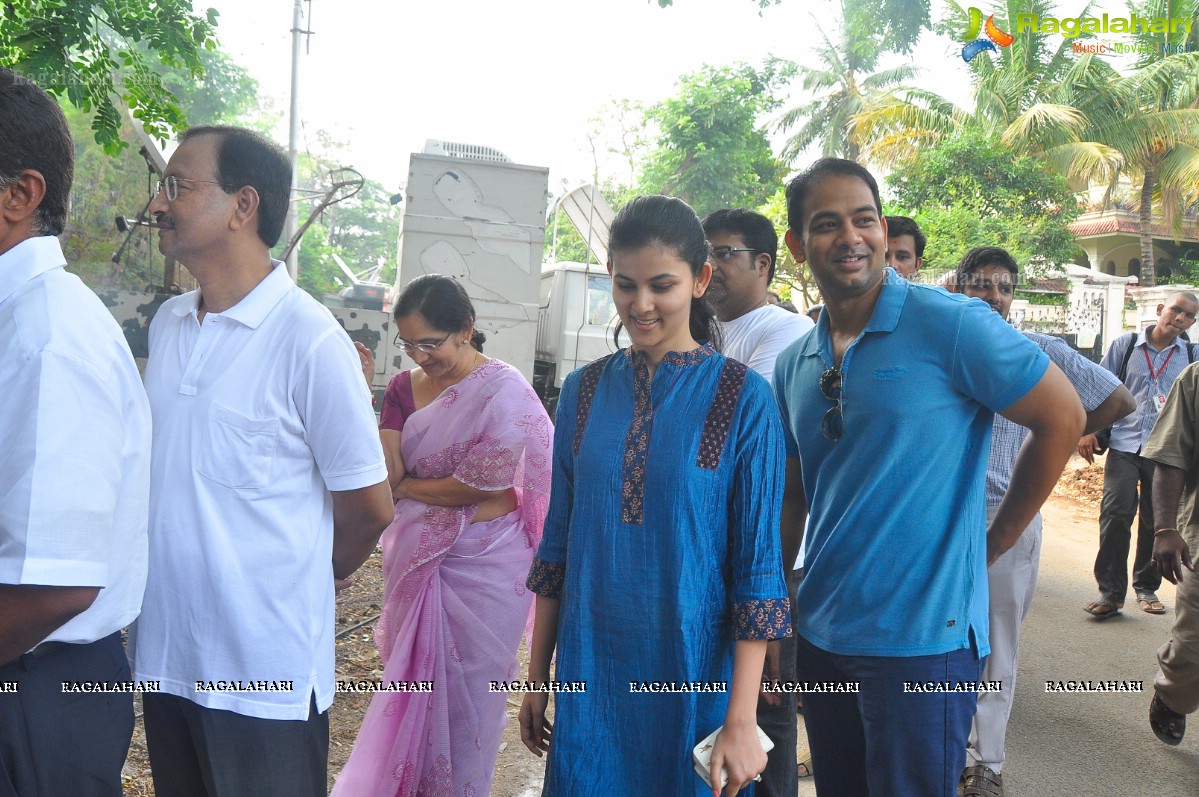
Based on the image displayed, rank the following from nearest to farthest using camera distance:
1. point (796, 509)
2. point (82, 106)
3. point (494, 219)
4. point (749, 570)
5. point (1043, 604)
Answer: point (749, 570) < point (796, 509) < point (82, 106) < point (1043, 604) < point (494, 219)

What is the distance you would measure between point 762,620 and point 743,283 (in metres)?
1.69

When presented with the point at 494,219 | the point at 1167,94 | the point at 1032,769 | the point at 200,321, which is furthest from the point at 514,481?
the point at 1167,94

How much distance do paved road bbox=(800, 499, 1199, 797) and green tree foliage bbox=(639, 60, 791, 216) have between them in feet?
57.9

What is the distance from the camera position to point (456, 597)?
10.7ft

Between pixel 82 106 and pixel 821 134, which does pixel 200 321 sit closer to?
pixel 82 106

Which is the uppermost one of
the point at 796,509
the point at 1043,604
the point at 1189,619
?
the point at 796,509

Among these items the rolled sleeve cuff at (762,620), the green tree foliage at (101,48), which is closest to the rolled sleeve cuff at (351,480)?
the rolled sleeve cuff at (762,620)

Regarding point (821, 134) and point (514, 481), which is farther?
point (821, 134)

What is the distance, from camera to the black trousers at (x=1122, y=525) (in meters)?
5.95

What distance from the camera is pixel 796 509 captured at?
2.48m

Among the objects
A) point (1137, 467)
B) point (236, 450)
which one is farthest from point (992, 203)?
point (236, 450)

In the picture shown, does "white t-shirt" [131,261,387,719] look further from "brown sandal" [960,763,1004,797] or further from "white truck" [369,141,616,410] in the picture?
"white truck" [369,141,616,410]

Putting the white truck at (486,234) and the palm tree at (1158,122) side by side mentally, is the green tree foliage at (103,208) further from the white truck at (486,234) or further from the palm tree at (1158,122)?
the palm tree at (1158,122)

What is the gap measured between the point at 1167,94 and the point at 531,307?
1363 cm
